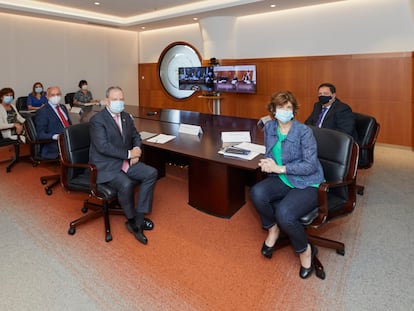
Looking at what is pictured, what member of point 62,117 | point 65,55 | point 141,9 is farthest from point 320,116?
point 65,55

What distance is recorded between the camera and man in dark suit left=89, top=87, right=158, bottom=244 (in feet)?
8.72

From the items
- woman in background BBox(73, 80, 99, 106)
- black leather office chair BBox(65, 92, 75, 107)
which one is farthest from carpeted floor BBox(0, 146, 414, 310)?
black leather office chair BBox(65, 92, 75, 107)

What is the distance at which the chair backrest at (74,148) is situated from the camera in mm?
2744

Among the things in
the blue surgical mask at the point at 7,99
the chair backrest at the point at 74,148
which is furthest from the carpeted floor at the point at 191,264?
the blue surgical mask at the point at 7,99

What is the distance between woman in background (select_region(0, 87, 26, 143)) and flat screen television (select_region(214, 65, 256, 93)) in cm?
431

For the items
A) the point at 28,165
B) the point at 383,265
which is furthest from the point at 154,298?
the point at 28,165

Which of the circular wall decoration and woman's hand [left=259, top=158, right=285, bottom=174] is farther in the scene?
the circular wall decoration

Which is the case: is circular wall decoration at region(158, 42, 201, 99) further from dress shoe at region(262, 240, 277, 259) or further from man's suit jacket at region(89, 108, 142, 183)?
dress shoe at region(262, 240, 277, 259)

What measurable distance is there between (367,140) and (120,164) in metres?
2.54

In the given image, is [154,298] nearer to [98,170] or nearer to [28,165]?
[98,170]

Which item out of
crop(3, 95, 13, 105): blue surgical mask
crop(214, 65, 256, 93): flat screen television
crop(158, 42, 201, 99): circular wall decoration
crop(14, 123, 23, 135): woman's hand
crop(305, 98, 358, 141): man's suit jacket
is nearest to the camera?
crop(305, 98, 358, 141): man's suit jacket

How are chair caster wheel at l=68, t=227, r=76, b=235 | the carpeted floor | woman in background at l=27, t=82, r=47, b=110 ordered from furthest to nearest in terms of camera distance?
woman in background at l=27, t=82, r=47, b=110 < chair caster wheel at l=68, t=227, r=76, b=235 < the carpeted floor

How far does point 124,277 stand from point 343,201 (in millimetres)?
1605

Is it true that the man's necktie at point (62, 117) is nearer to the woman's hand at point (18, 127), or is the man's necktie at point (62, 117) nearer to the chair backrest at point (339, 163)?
the woman's hand at point (18, 127)
